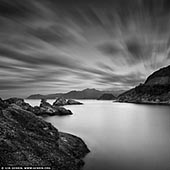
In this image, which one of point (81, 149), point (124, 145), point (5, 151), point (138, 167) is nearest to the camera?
point (5, 151)

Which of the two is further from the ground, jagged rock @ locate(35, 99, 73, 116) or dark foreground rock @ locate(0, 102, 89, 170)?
dark foreground rock @ locate(0, 102, 89, 170)

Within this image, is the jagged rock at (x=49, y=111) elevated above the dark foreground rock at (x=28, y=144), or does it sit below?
below

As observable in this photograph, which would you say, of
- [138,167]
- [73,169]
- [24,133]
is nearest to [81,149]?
[73,169]

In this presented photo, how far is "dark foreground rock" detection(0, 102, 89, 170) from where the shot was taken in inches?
371

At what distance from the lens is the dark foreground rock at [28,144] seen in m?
9.43

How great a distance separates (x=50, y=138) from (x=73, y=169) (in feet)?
12.4

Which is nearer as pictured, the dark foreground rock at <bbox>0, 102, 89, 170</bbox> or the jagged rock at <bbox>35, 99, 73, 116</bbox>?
the dark foreground rock at <bbox>0, 102, 89, 170</bbox>

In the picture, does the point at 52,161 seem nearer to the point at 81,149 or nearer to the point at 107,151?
the point at 81,149

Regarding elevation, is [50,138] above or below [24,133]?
below

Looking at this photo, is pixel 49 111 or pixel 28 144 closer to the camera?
pixel 28 144

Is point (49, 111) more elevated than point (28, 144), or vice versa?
point (28, 144)

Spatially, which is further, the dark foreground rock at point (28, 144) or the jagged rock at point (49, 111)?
the jagged rock at point (49, 111)

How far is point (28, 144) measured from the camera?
36.7ft

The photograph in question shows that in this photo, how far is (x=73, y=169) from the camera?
39.3 feet
